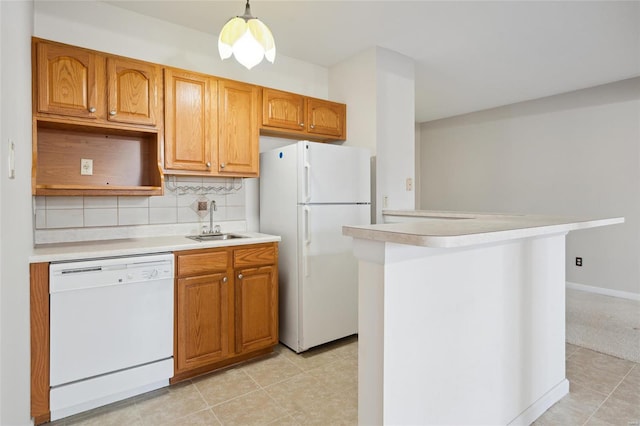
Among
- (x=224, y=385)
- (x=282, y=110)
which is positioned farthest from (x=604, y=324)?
(x=282, y=110)

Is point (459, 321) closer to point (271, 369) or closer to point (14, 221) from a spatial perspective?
point (271, 369)

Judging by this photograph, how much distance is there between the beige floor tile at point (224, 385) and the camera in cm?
210

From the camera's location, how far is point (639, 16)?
2648 millimetres

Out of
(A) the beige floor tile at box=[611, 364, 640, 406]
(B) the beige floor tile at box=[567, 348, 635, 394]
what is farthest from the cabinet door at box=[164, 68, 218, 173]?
(A) the beige floor tile at box=[611, 364, 640, 406]

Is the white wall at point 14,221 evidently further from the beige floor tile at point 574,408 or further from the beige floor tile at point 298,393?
the beige floor tile at point 574,408

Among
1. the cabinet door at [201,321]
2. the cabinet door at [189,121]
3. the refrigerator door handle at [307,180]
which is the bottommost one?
the cabinet door at [201,321]

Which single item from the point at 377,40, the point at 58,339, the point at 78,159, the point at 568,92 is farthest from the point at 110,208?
the point at 568,92

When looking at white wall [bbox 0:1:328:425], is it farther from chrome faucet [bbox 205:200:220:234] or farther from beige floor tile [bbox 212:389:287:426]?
chrome faucet [bbox 205:200:220:234]

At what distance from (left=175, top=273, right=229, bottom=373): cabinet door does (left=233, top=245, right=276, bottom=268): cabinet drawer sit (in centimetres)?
16

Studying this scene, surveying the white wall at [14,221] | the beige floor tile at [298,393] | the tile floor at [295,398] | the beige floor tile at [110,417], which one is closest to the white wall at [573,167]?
the tile floor at [295,398]

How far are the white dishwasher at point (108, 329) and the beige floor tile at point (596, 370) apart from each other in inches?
108

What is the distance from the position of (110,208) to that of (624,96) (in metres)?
5.53

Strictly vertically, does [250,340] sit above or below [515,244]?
below

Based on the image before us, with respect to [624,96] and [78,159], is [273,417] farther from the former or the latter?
[624,96]
